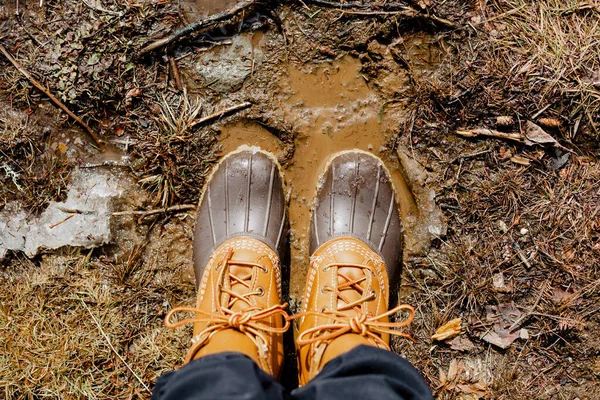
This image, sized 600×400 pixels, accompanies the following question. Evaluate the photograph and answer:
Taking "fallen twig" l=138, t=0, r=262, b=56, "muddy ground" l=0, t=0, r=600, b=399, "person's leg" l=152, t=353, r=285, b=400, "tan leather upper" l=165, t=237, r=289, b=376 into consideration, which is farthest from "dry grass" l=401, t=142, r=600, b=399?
"fallen twig" l=138, t=0, r=262, b=56

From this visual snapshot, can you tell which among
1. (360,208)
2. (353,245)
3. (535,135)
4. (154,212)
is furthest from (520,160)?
(154,212)

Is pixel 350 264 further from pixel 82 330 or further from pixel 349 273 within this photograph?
pixel 82 330

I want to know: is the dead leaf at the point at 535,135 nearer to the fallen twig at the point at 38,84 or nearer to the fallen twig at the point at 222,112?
the fallen twig at the point at 222,112

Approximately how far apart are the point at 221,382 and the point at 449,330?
1.29 meters

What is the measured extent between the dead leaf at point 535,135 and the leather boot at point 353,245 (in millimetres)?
717

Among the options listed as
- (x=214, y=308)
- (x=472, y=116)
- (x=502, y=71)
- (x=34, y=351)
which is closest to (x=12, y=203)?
(x=34, y=351)

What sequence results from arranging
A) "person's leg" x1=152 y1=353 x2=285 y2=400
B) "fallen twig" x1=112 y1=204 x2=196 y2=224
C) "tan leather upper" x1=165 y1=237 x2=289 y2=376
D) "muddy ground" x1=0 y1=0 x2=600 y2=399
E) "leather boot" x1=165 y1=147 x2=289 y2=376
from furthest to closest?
"fallen twig" x1=112 y1=204 x2=196 y2=224 → "muddy ground" x1=0 y1=0 x2=600 y2=399 → "leather boot" x1=165 y1=147 x2=289 y2=376 → "tan leather upper" x1=165 y1=237 x2=289 y2=376 → "person's leg" x1=152 y1=353 x2=285 y2=400

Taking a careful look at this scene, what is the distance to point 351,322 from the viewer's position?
6.43 ft

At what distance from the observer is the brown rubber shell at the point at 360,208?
2.33 meters

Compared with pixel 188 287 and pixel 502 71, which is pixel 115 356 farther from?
pixel 502 71

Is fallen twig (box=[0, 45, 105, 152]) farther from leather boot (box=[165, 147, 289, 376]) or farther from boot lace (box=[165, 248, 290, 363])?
boot lace (box=[165, 248, 290, 363])

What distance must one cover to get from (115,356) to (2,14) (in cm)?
183

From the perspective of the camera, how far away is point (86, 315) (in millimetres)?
2354

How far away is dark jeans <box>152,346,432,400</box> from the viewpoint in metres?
1.47
